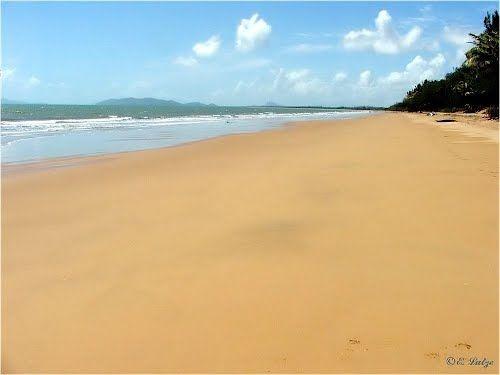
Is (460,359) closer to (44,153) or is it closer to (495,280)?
(495,280)

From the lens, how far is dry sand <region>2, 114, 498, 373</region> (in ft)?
8.91

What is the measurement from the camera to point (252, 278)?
375 cm

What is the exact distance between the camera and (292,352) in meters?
2.70

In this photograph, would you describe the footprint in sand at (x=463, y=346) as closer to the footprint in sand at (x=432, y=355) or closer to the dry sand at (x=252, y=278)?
the dry sand at (x=252, y=278)

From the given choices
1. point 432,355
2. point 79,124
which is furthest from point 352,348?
point 79,124

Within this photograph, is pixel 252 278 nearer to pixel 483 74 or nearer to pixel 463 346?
pixel 463 346

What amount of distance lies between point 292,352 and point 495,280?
80.0 inches

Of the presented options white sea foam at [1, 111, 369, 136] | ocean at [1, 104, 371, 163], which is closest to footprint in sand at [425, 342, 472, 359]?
ocean at [1, 104, 371, 163]

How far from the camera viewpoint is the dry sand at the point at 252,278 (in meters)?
2.71

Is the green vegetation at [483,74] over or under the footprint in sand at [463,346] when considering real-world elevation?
over

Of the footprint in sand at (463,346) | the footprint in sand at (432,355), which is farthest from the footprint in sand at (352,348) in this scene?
the footprint in sand at (463,346)

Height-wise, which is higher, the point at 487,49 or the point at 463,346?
the point at 487,49

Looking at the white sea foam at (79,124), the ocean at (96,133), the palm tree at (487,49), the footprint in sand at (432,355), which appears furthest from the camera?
the palm tree at (487,49)

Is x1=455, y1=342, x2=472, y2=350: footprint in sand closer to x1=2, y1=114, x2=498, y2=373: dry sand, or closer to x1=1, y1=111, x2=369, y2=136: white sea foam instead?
x1=2, y1=114, x2=498, y2=373: dry sand
